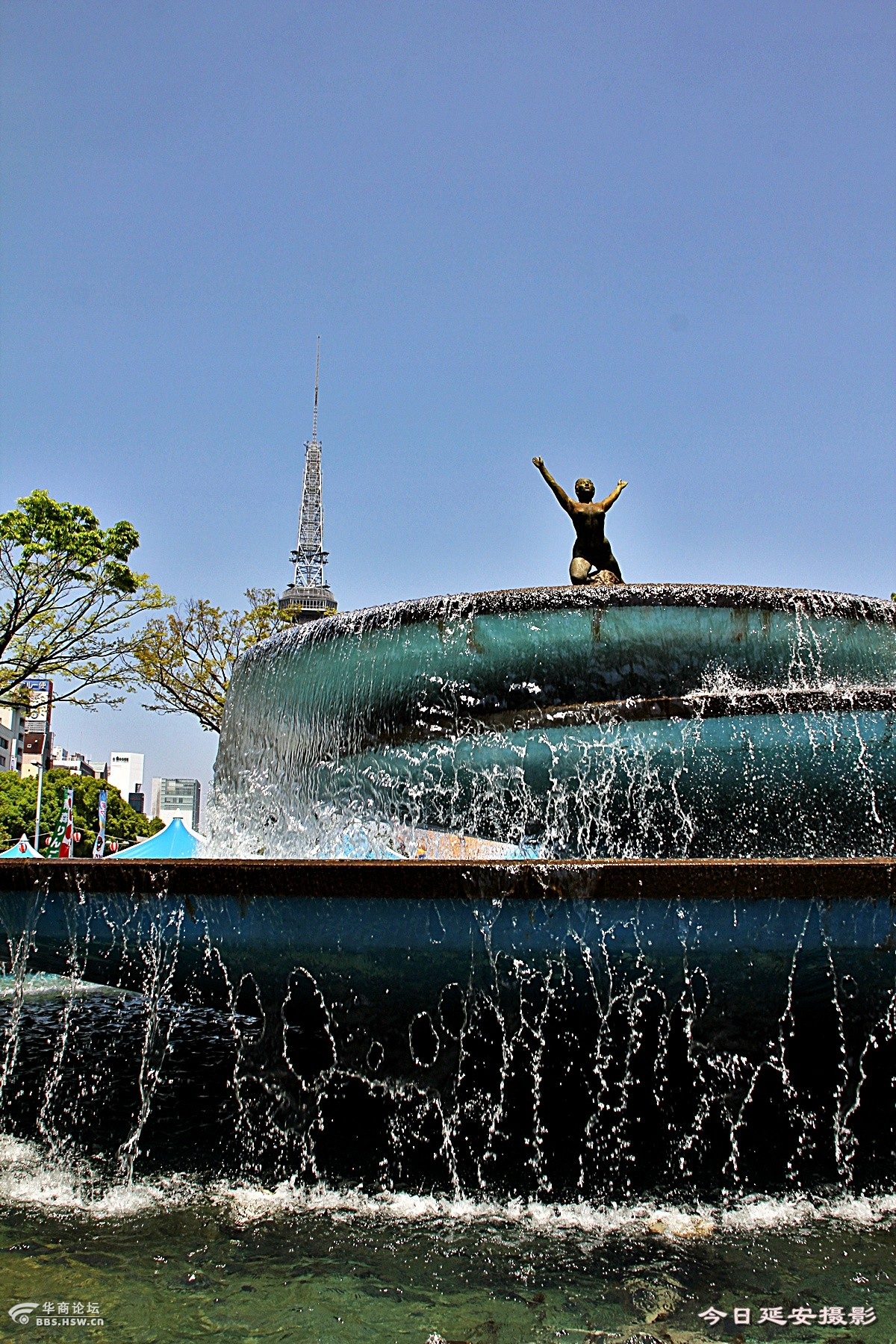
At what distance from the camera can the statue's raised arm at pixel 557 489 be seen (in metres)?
→ 8.80

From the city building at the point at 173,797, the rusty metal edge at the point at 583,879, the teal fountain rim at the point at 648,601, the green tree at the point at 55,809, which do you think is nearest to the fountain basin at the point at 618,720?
the teal fountain rim at the point at 648,601

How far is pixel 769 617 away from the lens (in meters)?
7.02

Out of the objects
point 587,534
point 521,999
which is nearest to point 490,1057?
point 521,999

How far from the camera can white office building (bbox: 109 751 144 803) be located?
142500 mm

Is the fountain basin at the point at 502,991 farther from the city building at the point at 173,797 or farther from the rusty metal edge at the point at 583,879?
the city building at the point at 173,797

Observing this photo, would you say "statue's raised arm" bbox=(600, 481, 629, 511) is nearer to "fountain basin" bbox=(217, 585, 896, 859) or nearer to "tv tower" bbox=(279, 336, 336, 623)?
"fountain basin" bbox=(217, 585, 896, 859)

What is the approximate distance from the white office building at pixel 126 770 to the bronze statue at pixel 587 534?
136087 millimetres

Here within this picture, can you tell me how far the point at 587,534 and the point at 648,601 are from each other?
198 centimetres

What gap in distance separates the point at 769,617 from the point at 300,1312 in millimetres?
5321

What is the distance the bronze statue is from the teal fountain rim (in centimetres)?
168

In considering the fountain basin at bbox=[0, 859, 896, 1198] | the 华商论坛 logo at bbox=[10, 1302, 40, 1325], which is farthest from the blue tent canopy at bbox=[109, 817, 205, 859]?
the 华商论坛 logo at bbox=[10, 1302, 40, 1325]

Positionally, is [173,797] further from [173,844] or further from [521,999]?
[521,999]

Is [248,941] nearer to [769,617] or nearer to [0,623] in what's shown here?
[769,617]

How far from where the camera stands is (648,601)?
6949 mm
